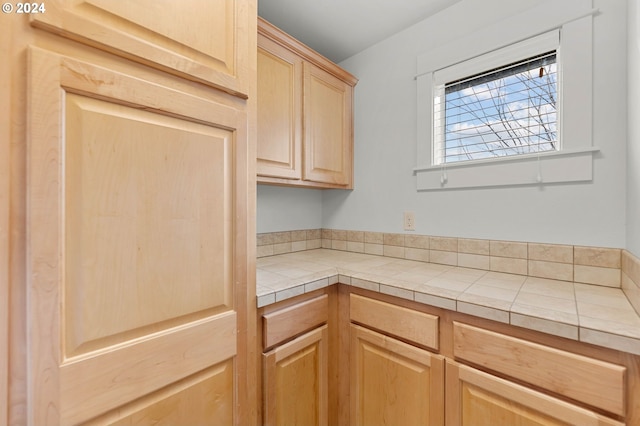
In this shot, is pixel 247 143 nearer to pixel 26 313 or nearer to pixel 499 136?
pixel 26 313

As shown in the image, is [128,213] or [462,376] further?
[462,376]

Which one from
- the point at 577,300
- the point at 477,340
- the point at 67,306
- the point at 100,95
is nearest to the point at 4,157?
the point at 100,95

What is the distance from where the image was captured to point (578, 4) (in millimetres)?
1195

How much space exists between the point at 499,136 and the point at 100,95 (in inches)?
64.8

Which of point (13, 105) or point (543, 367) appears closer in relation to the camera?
point (13, 105)

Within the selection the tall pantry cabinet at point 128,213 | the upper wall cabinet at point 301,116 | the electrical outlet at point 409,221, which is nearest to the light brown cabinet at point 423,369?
the tall pantry cabinet at point 128,213

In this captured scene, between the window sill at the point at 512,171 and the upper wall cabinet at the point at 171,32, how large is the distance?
45.6 inches

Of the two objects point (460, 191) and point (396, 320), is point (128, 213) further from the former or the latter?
point (460, 191)

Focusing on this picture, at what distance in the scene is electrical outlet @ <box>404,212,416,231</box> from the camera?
172 centimetres

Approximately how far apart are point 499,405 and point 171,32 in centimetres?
153

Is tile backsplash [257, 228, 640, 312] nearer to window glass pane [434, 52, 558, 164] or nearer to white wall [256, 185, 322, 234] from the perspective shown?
white wall [256, 185, 322, 234]

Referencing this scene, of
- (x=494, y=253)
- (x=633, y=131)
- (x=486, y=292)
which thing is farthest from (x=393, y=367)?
(x=633, y=131)

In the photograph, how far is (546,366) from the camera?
837mm

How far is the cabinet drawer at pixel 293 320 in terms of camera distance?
1.10 metres
